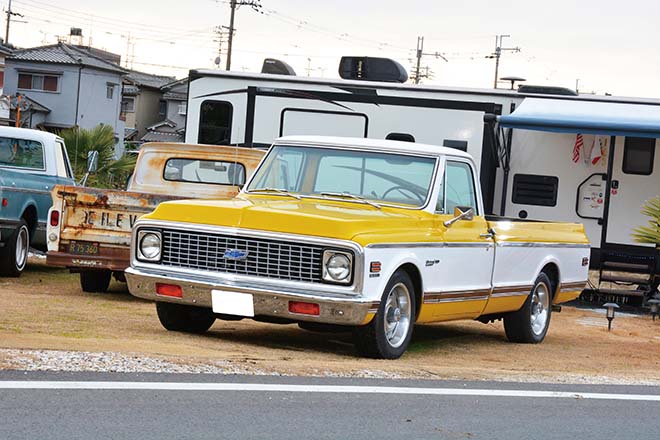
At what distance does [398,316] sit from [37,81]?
2409 inches

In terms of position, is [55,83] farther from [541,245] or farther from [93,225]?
[541,245]

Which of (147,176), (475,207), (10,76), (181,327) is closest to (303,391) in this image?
(181,327)

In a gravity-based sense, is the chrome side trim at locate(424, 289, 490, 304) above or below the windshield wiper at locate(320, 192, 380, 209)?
below

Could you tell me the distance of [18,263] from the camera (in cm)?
1672

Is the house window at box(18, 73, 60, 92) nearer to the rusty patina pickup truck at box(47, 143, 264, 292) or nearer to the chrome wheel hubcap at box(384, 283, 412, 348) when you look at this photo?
the rusty patina pickup truck at box(47, 143, 264, 292)

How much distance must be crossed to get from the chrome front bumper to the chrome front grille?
14 cm

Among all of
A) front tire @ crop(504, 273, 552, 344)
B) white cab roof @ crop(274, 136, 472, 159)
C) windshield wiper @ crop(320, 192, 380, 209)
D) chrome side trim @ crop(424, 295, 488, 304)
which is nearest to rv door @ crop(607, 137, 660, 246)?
front tire @ crop(504, 273, 552, 344)

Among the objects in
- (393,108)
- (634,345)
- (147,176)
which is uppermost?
(393,108)

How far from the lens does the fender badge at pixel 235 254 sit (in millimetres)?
9953

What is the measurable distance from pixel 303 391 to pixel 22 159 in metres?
11.0

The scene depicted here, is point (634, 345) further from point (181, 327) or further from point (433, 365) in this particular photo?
point (181, 327)

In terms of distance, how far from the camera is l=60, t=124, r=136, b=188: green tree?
2725 centimetres

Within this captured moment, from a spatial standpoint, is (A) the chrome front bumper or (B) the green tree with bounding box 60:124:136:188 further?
(B) the green tree with bounding box 60:124:136:188

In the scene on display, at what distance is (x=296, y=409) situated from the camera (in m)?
7.39
